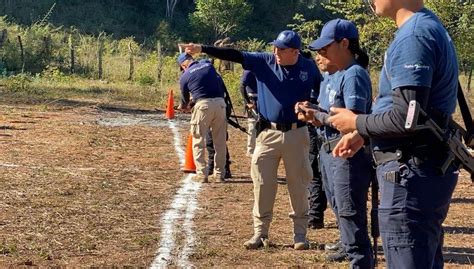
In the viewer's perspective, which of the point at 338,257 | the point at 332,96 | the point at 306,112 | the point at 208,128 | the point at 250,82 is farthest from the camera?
the point at 208,128

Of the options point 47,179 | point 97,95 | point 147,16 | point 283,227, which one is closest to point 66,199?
point 47,179

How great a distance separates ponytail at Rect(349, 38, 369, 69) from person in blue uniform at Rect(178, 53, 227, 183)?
608 cm

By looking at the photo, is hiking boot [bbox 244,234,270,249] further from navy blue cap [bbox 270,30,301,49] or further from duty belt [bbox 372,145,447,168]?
duty belt [bbox 372,145,447,168]

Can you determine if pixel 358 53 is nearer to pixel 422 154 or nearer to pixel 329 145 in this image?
pixel 329 145

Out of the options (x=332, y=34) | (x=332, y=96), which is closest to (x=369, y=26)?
(x=332, y=96)

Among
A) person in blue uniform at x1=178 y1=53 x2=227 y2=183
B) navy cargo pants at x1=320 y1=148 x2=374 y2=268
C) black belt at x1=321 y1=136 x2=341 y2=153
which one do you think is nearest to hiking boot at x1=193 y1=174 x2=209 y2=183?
person in blue uniform at x1=178 y1=53 x2=227 y2=183

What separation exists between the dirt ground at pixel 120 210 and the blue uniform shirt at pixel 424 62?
372 cm

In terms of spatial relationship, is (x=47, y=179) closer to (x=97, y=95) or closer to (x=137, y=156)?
(x=137, y=156)

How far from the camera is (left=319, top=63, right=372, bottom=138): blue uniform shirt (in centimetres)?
639

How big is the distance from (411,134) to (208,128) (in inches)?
352

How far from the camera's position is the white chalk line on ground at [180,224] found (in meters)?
7.66

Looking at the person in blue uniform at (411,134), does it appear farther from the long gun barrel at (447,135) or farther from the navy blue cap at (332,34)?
the navy blue cap at (332,34)

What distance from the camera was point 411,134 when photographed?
13.1 ft

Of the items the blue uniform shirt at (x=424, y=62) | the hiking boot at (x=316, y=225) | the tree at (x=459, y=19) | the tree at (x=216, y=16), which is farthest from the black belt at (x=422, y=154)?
the tree at (x=216, y=16)
